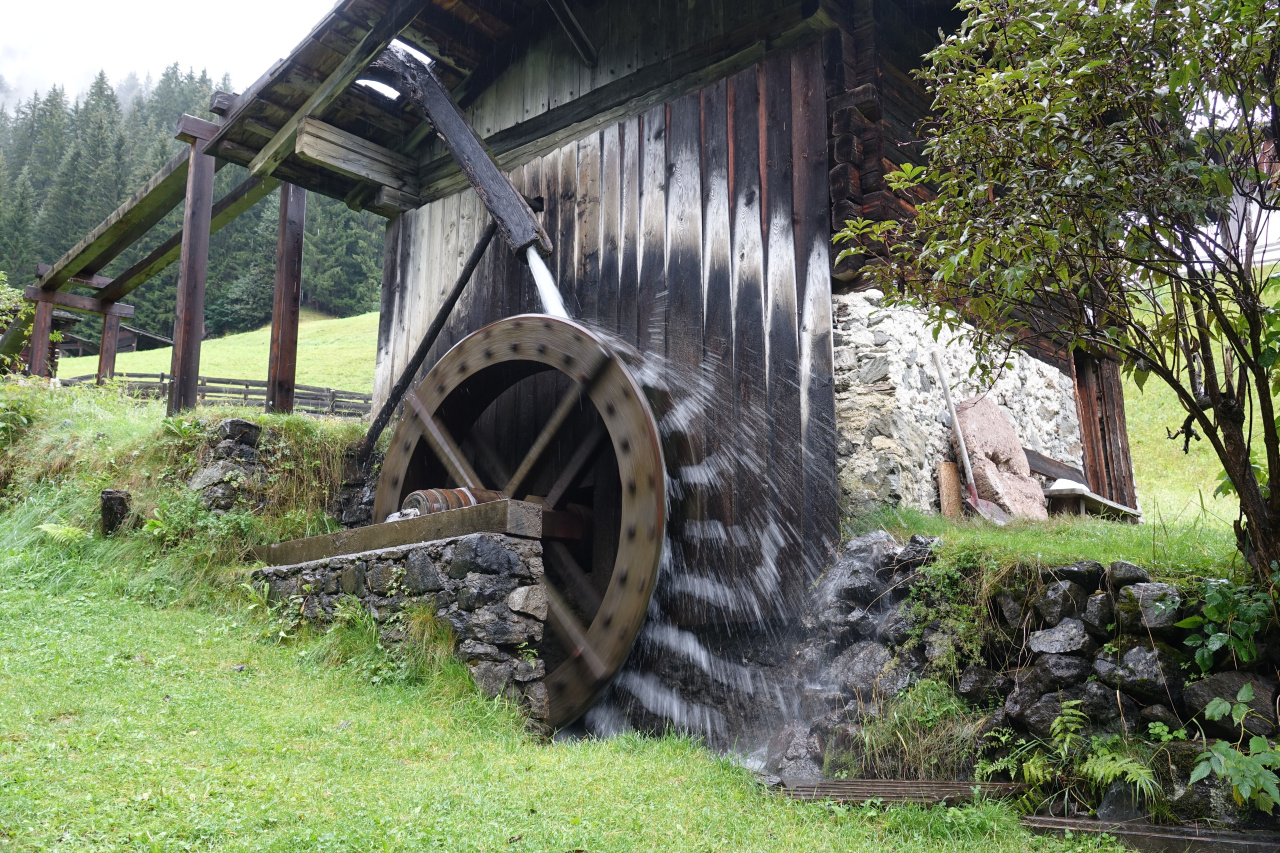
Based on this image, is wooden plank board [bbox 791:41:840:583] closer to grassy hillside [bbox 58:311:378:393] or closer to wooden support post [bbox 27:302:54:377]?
wooden support post [bbox 27:302:54:377]

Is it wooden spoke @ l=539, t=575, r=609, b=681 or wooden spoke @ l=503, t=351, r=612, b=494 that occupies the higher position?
wooden spoke @ l=503, t=351, r=612, b=494

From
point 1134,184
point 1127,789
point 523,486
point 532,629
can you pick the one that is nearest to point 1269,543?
point 1127,789

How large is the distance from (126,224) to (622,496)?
7049mm

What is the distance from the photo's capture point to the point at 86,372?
24.2 m

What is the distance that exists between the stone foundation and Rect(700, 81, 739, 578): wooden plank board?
910 mm

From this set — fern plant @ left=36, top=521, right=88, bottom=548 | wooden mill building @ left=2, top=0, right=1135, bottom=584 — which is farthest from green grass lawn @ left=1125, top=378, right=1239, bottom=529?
fern plant @ left=36, top=521, right=88, bottom=548

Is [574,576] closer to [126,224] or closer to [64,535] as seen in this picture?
[64,535]

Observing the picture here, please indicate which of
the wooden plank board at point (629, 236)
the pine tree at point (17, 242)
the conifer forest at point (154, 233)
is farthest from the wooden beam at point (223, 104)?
the pine tree at point (17, 242)

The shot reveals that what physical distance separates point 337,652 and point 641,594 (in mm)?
1507

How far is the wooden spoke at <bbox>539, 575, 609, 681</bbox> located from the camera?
4.23m

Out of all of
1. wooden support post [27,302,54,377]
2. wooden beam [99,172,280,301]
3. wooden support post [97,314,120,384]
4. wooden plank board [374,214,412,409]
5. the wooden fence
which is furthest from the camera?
the wooden fence

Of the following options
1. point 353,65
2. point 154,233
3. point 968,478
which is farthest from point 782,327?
point 154,233

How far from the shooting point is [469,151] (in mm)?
5656

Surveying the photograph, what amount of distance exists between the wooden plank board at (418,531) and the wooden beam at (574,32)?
3.05 m
